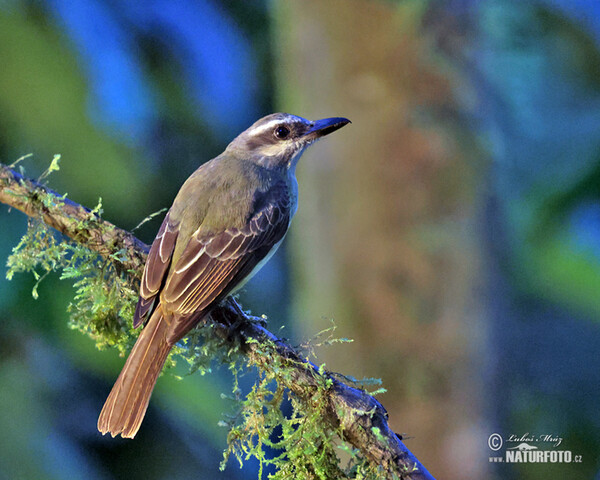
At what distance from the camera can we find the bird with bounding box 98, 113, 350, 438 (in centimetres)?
242

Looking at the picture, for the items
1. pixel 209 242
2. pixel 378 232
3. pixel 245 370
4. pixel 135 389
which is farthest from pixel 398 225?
pixel 135 389

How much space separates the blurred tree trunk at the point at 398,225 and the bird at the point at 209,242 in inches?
22.1

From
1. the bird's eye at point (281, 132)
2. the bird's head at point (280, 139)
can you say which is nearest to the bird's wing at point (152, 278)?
the bird's head at point (280, 139)

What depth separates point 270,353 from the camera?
2.26 meters

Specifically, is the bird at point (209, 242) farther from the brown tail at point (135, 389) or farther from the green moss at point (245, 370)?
the green moss at point (245, 370)

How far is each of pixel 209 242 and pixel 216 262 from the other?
94 millimetres

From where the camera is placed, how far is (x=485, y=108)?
3.85m

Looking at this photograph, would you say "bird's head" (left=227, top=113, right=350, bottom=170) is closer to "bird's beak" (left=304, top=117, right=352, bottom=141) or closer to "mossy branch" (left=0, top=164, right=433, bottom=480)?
"bird's beak" (left=304, top=117, right=352, bottom=141)

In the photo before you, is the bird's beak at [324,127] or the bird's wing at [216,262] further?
the bird's beak at [324,127]

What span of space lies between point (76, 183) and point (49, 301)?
0.77 metres

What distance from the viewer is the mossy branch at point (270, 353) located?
192cm

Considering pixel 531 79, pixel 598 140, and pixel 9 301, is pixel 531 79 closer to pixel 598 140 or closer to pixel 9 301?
pixel 598 140

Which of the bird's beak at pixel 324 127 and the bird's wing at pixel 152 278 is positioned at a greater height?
the bird's beak at pixel 324 127

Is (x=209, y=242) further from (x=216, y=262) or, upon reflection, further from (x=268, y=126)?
(x=268, y=126)
